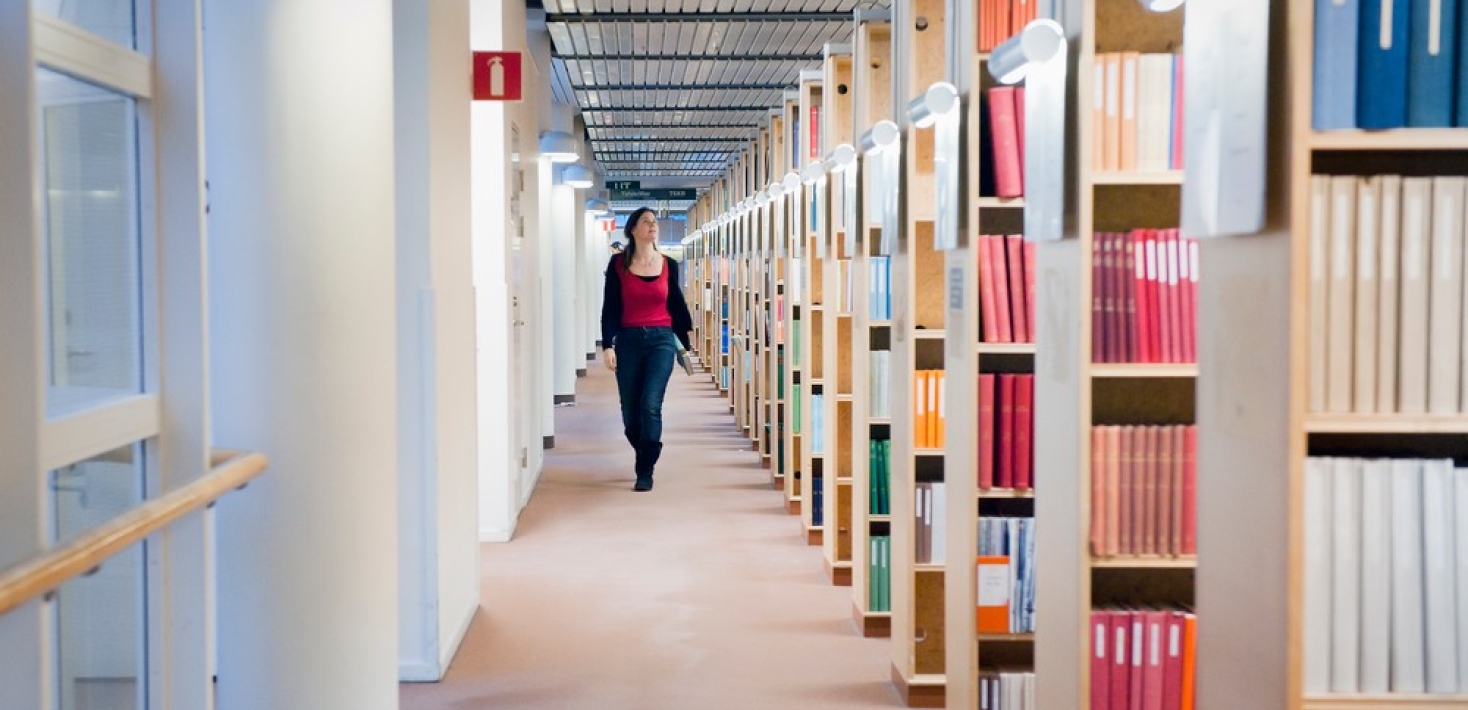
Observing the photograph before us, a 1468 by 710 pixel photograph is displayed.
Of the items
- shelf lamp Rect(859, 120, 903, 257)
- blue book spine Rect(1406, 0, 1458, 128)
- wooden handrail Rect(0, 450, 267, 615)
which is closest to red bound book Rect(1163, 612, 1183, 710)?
blue book spine Rect(1406, 0, 1458, 128)

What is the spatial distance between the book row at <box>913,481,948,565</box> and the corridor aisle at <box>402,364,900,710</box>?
488 millimetres

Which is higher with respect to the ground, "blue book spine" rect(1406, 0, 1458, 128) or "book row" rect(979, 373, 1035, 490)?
"blue book spine" rect(1406, 0, 1458, 128)

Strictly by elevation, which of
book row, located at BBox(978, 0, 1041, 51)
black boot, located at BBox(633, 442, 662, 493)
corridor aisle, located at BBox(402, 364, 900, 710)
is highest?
book row, located at BBox(978, 0, 1041, 51)

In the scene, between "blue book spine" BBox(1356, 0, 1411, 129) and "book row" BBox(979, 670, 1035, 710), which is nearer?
"blue book spine" BBox(1356, 0, 1411, 129)

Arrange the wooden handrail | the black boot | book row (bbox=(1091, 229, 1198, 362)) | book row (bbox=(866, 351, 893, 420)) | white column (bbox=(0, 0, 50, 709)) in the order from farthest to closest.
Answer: the black boot
book row (bbox=(866, 351, 893, 420))
book row (bbox=(1091, 229, 1198, 362))
white column (bbox=(0, 0, 50, 709))
the wooden handrail

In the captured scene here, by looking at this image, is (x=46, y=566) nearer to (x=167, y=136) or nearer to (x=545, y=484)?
(x=167, y=136)

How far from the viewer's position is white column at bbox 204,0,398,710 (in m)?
3.18

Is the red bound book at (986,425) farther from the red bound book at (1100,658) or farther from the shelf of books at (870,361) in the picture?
the shelf of books at (870,361)

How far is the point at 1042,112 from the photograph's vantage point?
3.44 m

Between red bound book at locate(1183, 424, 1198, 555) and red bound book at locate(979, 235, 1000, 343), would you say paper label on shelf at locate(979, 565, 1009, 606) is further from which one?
red bound book at locate(1183, 424, 1198, 555)

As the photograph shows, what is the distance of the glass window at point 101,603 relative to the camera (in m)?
2.32

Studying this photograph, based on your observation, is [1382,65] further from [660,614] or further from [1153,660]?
[660,614]

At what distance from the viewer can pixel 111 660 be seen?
251 centimetres

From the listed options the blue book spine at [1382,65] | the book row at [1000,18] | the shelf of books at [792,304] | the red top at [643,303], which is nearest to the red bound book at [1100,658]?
the blue book spine at [1382,65]
